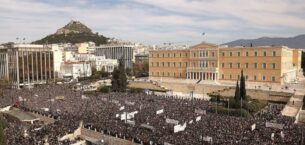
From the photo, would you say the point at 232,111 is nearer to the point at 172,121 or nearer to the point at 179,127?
the point at 172,121

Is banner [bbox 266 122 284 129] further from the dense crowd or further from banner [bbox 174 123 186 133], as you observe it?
banner [bbox 174 123 186 133]

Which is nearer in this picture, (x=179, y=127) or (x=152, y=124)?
(x=179, y=127)

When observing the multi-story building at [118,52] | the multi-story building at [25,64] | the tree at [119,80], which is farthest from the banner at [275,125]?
the multi-story building at [118,52]

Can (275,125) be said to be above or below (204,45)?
below

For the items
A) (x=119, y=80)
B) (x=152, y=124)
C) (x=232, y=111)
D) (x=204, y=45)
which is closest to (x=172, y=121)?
(x=152, y=124)

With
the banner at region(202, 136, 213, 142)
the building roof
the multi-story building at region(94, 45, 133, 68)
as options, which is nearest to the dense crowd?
the banner at region(202, 136, 213, 142)

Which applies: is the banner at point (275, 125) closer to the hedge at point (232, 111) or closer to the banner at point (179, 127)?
the hedge at point (232, 111)

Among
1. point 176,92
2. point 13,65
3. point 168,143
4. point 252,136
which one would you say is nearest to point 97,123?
point 168,143
